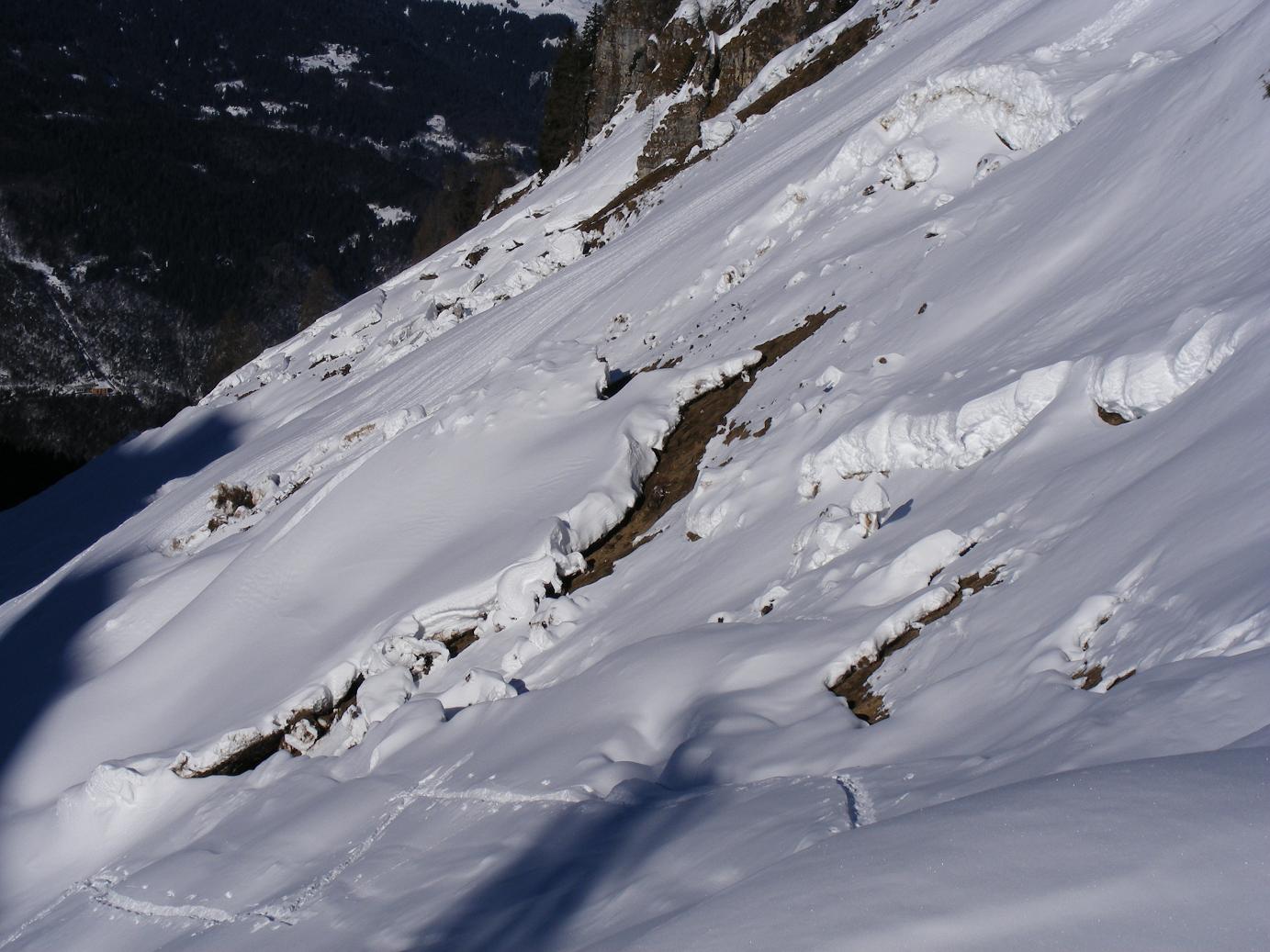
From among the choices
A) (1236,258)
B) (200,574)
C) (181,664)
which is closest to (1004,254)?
(1236,258)

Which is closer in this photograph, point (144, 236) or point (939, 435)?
point (939, 435)

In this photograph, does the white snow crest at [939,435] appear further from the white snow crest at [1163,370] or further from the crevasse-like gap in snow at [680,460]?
the crevasse-like gap in snow at [680,460]

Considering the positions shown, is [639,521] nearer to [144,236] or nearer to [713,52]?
[713,52]

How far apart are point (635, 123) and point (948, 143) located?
24.0 meters

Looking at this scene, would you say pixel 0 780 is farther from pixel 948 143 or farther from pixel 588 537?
pixel 948 143

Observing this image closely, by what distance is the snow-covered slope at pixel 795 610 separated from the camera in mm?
3547

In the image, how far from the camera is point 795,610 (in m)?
7.69

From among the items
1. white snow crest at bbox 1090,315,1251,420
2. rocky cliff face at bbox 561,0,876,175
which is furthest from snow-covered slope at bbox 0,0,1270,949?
rocky cliff face at bbox 561,0,876,175

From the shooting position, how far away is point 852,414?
33.3ft

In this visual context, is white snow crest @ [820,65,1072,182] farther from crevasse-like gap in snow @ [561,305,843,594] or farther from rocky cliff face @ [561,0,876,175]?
rocky cliff face @ [561,0,876,175]

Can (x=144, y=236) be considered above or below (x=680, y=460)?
above

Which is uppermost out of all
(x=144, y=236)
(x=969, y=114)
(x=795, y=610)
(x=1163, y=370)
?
(x=144, y=236)

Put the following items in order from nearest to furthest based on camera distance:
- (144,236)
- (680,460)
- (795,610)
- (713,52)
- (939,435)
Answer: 1. (795,610)
2. (939,435)
3. (680,460)
4. (713,52)
5. (144,236)

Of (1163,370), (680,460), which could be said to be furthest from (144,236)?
(1163,370)
